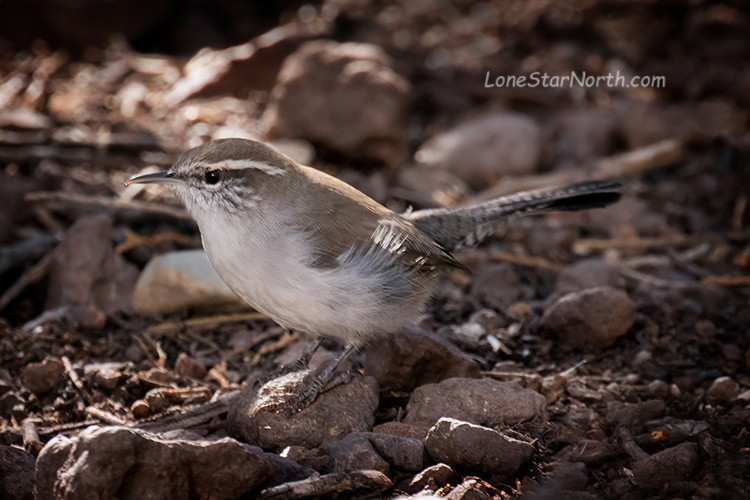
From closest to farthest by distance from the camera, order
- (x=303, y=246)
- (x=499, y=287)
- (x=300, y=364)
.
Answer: (x=303, y=246), (x=300, y=364), (x=499, y=287)

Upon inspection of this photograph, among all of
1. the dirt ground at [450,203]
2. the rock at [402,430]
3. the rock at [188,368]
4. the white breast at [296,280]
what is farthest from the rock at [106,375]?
the rock at [402,430]

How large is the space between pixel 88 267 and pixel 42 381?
1.28 meters

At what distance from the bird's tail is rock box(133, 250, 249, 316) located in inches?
60.2

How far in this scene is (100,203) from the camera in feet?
17.9

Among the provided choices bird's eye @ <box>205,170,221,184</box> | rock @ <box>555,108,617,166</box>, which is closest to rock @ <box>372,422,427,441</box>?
bird's eye @ <box>205,170,221,184</box>

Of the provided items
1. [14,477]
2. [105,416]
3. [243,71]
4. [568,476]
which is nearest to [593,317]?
[568,476]

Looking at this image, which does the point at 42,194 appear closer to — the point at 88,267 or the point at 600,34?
the point at 88,267

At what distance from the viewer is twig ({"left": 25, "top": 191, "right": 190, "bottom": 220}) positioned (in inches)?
212

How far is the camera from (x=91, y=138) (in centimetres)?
704

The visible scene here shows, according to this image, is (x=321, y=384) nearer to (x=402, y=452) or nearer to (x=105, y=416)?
(x=402, y=452)

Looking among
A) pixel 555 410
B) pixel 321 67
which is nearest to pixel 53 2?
pixel 321 67

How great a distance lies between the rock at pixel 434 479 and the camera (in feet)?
9.83

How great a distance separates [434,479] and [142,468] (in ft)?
4.18

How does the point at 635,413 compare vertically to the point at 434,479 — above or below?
above
